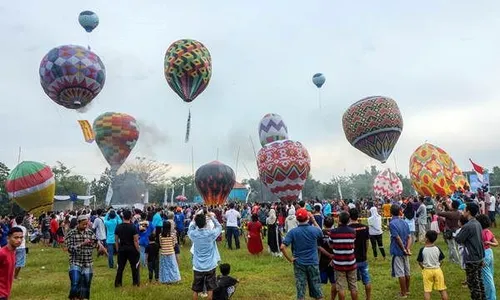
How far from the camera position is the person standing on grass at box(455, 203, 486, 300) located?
7262mm

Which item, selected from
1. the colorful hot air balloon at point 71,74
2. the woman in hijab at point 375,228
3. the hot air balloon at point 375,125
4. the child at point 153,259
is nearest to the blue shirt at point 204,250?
the child at point 153,259

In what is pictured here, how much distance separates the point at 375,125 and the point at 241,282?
80.1 ft

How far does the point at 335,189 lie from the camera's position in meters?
112

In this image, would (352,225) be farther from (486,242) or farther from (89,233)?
(89,233)

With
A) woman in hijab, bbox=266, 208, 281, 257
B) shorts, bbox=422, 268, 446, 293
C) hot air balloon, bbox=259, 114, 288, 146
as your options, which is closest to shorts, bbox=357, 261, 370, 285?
shorts, bbox=422, 268, 446, 293

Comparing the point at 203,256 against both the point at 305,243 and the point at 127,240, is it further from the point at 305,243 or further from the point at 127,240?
the point at 127,240

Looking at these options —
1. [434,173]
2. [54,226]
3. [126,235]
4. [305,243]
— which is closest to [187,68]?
[54,226]

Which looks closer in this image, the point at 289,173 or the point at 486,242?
the point at 486,242

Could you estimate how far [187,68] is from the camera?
29000 mm

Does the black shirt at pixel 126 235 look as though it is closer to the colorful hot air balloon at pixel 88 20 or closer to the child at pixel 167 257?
the child at pixel 167 257

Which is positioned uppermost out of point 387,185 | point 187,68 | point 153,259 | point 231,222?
point 187,68

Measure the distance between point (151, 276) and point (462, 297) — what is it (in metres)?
7.06

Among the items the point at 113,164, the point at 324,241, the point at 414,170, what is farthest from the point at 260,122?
A: the point at 324,241

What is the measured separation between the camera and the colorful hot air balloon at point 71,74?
26406mm
